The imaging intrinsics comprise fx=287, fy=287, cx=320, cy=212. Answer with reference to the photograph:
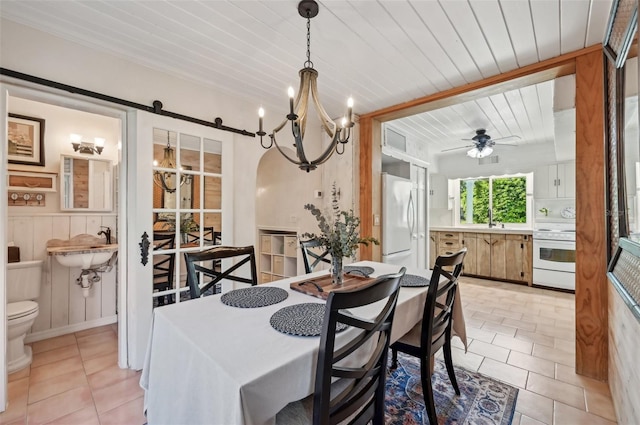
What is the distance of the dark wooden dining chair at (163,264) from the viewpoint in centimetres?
237

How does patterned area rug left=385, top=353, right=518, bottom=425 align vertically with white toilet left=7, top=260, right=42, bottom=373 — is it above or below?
below

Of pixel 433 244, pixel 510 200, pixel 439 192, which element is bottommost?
pixel 433 244

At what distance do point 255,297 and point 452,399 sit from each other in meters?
1.46

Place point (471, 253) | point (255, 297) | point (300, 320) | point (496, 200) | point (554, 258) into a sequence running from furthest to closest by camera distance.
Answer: point (496, 200) < point (471, 253) < point (554, 258) < point (255, 297) < point (300, 320)

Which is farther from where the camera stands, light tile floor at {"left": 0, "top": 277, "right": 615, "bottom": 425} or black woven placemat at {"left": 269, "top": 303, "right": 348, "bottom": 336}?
light tile floor at {"left": 0, "top": 277, "right": 615, "bottom": 425}

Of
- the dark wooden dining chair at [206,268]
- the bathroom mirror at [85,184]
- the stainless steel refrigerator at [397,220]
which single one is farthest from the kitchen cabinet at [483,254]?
the bathroom mirror at [85,184]

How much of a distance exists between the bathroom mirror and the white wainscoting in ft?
0.39

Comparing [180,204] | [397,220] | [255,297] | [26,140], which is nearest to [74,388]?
[180,204]

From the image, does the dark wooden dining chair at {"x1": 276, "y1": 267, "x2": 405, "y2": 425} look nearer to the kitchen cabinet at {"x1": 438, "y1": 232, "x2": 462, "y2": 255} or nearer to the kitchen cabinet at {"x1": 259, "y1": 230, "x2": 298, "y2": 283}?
the kitchen cabinet at {"x1": 259, "y1": 230, "x2": 298, "y2": 283}

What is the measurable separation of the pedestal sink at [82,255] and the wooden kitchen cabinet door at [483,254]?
552 cm

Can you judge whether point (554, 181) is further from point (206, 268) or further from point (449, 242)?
point (206, 268)

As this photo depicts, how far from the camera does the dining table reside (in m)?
0.85

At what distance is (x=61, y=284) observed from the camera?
9.53ft

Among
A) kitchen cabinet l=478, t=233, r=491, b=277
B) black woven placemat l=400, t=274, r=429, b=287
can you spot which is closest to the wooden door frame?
black woven placemat l=400, t=274, r=429, b=287
